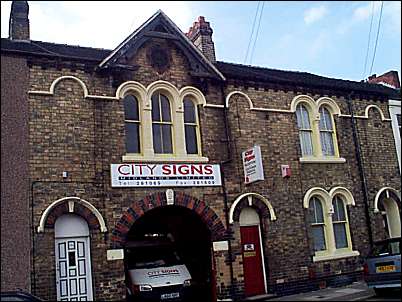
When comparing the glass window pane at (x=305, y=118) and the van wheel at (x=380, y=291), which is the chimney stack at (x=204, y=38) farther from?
the van wheel at (x=380, y=291)

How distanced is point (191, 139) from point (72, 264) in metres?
5.09

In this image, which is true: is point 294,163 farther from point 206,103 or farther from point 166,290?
point 166,290

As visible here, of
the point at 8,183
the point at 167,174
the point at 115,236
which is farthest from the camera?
the point at 167,174

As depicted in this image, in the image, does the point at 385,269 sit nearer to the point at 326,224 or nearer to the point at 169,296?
the point at 326,224

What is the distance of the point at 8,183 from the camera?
11789mm

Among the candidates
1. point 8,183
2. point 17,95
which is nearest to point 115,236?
point 8,183

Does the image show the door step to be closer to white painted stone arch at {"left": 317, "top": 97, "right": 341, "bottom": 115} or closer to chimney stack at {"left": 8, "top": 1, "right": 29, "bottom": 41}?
white painted stone arch at {"left": 317, "top": 97, "right": 341, "bottom": 115}

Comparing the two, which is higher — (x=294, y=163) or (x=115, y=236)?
(x=294, y=163)

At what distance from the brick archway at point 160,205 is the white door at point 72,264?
839 mm

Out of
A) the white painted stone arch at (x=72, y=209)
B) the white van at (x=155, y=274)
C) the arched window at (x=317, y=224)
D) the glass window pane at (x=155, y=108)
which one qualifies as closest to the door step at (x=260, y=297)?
the white van at (x=155, y=274)

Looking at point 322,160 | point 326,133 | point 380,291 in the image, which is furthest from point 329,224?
point 380,291

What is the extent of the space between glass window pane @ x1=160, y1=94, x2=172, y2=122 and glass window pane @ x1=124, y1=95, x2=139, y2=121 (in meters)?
0.85

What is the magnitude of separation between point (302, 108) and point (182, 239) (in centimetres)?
630

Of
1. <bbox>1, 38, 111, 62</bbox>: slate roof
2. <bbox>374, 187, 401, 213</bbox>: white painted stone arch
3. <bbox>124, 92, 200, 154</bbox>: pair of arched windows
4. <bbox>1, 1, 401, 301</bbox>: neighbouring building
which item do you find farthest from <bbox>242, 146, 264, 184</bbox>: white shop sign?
<bbox>374, 187, 401, 213</bbox>: white painted stone arch
